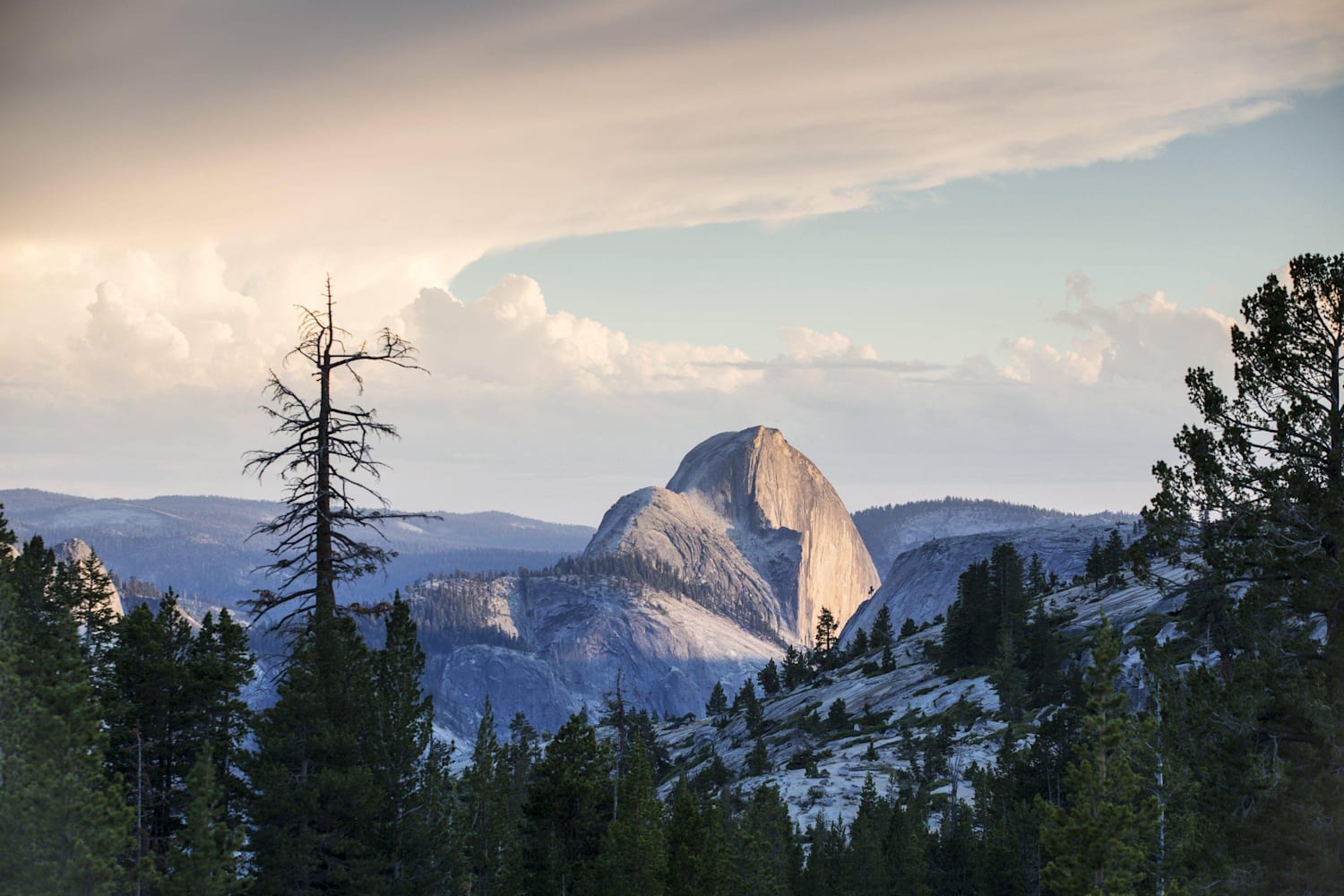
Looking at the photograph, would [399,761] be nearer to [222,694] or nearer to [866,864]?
[222,694]

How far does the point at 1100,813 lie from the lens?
2680 centimetres

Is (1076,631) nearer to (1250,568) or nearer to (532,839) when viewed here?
(532,839)

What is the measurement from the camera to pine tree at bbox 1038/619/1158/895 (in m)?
26.6

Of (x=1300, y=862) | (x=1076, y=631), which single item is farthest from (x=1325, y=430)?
(x=1076, y=631)

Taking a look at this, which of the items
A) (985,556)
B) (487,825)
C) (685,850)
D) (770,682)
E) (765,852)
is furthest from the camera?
(985,556)

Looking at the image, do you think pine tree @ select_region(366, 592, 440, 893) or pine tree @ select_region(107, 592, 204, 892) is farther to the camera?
pine tree @ select_region(366, 592, 440, 893)

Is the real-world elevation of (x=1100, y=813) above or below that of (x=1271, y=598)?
below

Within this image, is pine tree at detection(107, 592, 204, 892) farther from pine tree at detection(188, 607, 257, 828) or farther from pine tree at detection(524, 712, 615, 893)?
pine tree at detection(524, 712, 615, 893)

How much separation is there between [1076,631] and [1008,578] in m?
9.13

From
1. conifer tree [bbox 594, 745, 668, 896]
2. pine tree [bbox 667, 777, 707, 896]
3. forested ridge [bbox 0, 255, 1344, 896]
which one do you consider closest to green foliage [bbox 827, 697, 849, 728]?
forested ridge [bbox 0, 255, 1344, 896]

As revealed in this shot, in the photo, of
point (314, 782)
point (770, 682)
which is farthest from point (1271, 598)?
point (770, 682)

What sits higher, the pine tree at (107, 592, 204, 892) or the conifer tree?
the pine tree at (107, 592, 204, 892)

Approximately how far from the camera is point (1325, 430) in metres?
22.4

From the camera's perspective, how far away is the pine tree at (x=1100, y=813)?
87.3 feet
